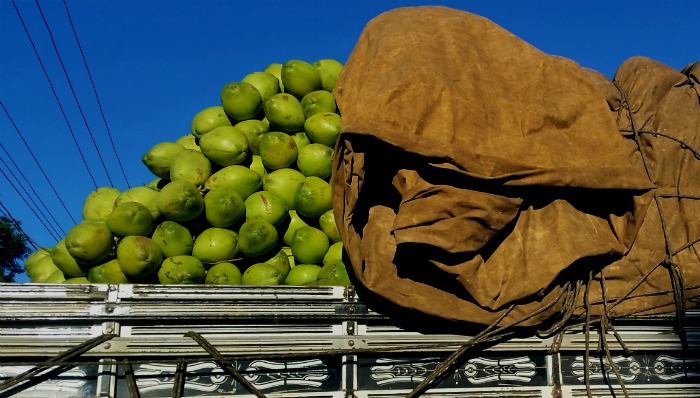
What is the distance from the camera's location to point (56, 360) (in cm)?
253

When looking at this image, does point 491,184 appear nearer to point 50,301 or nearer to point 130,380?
point 130,380

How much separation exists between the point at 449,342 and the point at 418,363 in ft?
0.55

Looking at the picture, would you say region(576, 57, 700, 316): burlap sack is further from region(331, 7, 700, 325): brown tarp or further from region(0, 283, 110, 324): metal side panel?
region(0, 283, 110, 324): metal side panel

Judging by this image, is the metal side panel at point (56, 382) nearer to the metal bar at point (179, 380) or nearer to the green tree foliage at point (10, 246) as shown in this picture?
the metal bar at point (179, 380)

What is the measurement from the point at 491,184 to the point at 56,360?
1.92m

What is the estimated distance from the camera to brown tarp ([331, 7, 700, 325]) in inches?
110

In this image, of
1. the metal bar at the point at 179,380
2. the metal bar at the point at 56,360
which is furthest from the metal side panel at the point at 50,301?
the metal bar at the point at 179,380

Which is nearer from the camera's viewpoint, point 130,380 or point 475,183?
point 130,380

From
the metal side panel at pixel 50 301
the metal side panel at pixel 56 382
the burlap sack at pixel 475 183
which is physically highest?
the burlap sack at pixel 475 183

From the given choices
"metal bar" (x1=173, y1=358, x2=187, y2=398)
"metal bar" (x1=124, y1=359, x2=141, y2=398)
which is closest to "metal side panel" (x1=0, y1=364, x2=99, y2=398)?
"metal bar" (x1=124, y1=359, x2=141, y2=398)

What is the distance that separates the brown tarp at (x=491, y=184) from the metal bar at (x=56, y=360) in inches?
45.8

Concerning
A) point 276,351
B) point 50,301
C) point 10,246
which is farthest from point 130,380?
point 10,246

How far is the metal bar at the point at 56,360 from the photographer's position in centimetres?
249

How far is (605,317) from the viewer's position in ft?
9.92
